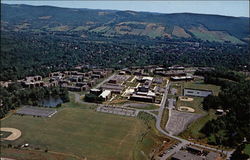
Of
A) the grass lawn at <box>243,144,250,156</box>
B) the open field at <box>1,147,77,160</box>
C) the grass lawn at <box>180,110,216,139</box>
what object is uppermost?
the grass lawn at <box>243,144,250,156</box>

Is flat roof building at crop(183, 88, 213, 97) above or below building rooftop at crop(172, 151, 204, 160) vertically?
below

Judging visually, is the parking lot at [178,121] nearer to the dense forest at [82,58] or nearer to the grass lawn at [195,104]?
the grass lawn at [195,104]

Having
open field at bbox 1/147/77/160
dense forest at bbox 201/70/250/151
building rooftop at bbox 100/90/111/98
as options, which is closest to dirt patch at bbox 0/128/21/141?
open field at bbox 1/147/77/160

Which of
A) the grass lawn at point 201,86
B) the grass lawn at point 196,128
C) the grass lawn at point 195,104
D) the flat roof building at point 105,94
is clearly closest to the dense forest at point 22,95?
the flat roof building at point 105,94

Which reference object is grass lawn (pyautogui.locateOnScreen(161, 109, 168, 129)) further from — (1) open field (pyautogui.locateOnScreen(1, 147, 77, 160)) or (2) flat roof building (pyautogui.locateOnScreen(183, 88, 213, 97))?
(1) open field (pyautogui.locateOnScreen(1, 147, 77, 160))

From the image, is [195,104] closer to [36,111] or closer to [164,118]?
[164,118]

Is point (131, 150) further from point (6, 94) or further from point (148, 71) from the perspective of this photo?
point (148, 71)

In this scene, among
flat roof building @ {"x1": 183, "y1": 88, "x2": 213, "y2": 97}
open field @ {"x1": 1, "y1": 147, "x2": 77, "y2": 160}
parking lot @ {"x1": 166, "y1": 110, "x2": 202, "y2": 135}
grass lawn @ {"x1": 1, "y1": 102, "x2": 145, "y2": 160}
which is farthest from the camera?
flat roof building @ {"x1": 183, "y1": 88, "x2": 213, "y2": 97}

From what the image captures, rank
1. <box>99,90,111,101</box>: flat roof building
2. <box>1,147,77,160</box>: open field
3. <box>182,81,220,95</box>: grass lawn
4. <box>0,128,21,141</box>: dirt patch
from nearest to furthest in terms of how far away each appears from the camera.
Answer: <box>1,147,77,160</box>: open field, <box>0,128,21,141</box>: dirt patch, <box>99,90,111,101</box>: flat roof building, <box>182,81,220,95</box>: grass lawn
